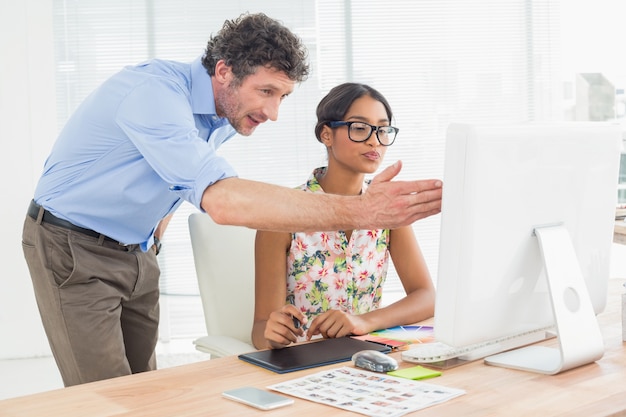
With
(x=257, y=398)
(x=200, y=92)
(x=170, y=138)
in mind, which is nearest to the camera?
(x=257, y=398)

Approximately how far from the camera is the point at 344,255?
88.4 inches

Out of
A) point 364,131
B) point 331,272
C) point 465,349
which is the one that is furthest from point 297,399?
point 364,131

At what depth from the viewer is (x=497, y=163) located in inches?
55.1

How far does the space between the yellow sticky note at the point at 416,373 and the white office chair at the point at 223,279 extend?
0.73 metres

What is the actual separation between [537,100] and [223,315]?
376cm

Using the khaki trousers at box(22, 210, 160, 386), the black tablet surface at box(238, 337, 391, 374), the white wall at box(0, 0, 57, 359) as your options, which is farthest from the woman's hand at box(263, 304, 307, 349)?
the white wall at box(0, 0, 57, 359)

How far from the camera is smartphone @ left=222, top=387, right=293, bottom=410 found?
1.35m

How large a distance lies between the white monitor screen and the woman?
53 cm

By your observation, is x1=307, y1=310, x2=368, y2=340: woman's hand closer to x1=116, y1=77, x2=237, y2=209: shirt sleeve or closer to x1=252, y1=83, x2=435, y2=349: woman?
x1=252, y1=83, x2=435, y2=349: woman

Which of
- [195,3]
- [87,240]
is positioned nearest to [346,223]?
[87,240]

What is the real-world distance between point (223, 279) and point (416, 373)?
0.86 m

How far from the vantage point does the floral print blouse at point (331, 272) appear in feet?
7.25

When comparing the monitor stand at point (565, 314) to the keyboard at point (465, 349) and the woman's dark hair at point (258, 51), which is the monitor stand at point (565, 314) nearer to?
the keyboard at point (465, 349)

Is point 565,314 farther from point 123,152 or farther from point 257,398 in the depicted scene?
point 123,152
